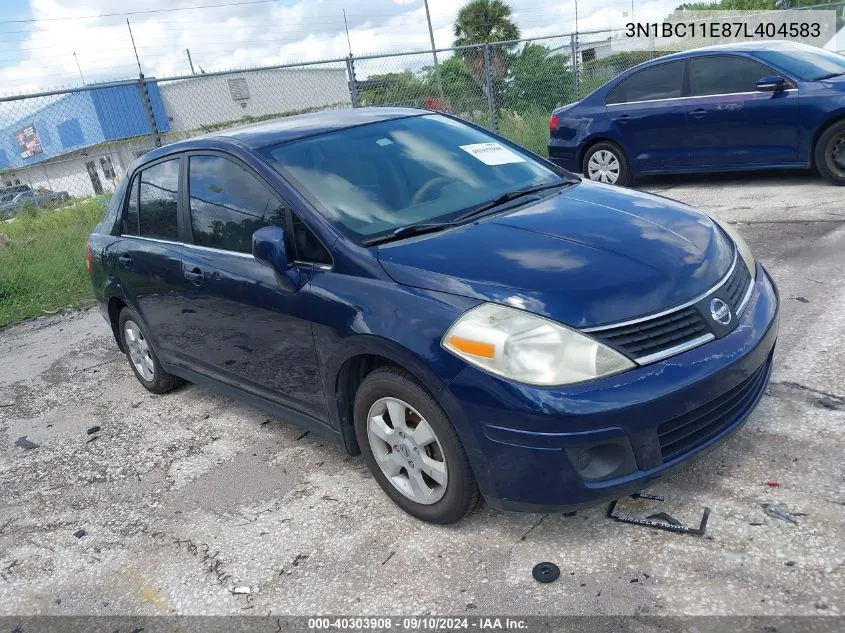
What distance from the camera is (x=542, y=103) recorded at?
44.9 feet

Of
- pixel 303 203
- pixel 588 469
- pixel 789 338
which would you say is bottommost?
pixel 789 338

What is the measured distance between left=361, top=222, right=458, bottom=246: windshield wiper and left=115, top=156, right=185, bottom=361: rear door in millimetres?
1395

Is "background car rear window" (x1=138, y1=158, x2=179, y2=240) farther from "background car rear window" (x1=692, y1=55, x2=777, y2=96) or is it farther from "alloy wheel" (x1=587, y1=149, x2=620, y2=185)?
"background car rear window" (x1=692, y1=55, x2=777, y2=96)

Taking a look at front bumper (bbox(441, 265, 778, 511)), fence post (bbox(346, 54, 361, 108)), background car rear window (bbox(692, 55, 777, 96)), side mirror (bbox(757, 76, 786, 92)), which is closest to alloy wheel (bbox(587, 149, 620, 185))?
background car rear window (bbox(692, 55, 777, 96))

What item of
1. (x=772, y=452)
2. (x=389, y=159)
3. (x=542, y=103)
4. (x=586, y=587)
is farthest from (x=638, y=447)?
(x=542, y=103)

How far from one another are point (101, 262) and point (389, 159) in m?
2.42

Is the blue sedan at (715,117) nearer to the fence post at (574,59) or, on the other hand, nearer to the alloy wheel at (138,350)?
the fence post at (574,59)

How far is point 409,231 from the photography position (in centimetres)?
325

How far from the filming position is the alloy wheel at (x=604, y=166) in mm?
9164

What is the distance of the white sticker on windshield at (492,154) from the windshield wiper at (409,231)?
2.52 ft

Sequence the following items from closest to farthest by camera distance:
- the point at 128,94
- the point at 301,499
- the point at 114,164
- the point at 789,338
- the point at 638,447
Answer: the point at 638,447, the point at 301,499, the point at 789,338, the point at 114,164, the point at 128,94

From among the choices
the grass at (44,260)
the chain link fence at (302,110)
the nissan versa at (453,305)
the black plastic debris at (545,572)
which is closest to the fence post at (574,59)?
the chain link fence at (302,110)

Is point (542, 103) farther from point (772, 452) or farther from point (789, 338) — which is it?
point (772, 452)

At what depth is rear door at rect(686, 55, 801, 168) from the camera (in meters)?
7.77
